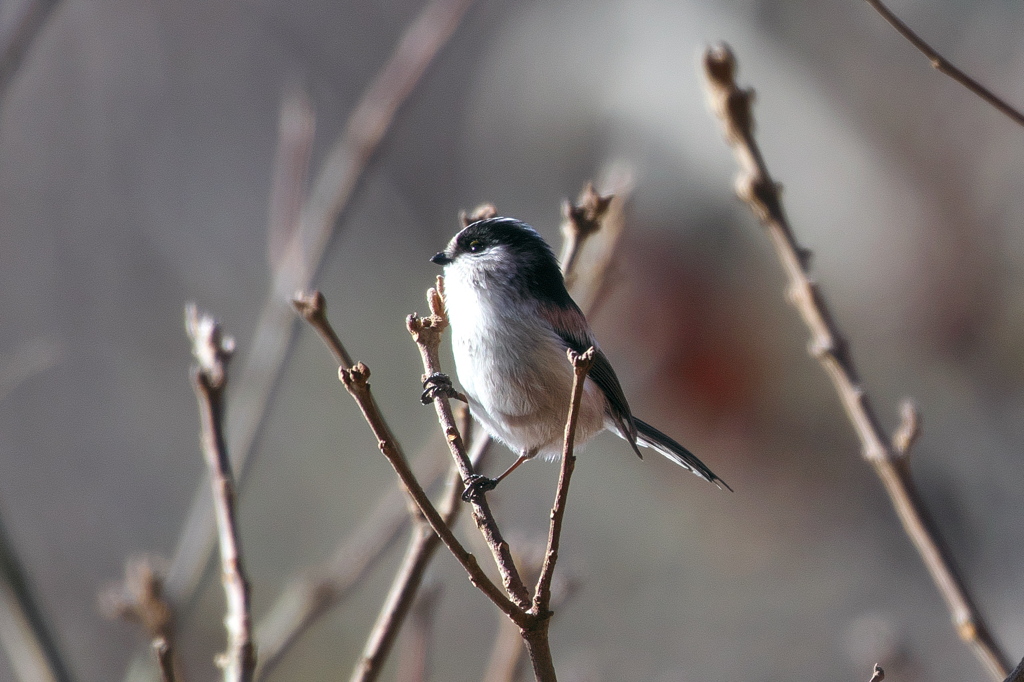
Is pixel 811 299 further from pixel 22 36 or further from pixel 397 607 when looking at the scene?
pixel 22 36

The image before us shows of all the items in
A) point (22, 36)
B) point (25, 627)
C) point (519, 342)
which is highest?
point (22, 36)

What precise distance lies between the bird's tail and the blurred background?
2086mm

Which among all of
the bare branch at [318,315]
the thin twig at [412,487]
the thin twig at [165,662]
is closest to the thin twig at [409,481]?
the thin twig at [412,487]

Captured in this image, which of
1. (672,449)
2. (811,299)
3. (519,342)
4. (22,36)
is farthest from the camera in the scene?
(672,449)

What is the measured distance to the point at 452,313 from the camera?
210 centimetres

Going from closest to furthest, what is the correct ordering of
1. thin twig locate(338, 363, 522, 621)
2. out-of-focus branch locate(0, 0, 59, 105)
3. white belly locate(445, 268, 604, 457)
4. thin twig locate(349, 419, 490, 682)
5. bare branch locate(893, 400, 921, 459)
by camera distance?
thin twig locate(338, 363, 522, 621)
thin twig locate(349, 419, 490, 682)
bare branch locate(893, 400, 921, 459)
out-of-focus branch locate(0, 0, 59, 105)
white belly locate(445, 268, 604, 457)

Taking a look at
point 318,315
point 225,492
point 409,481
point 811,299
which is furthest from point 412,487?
point 811,299

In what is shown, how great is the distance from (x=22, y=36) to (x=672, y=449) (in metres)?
1.82

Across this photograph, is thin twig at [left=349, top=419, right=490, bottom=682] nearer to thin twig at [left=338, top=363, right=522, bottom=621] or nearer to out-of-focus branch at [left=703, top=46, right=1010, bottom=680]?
thin twig at [left=338, top=363, right=522, bottom=621]

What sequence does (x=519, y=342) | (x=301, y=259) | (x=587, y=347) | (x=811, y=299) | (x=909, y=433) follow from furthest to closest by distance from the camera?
(x=301, y=259) < (x=587, y=347) < (x=519, y=342) < (x=909, y=433) < (x=811, y=299)

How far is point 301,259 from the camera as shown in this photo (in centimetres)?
243

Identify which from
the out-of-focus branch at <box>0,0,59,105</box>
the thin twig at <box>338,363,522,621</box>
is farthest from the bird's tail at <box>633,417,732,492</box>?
the out-of-focus branch at <box>0,0,59,105</box>

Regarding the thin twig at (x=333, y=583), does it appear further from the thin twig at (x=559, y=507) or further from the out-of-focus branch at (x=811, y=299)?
the out-of-focus branch at (x=811, y=299)

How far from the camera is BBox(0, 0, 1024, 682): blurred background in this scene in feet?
14.7
